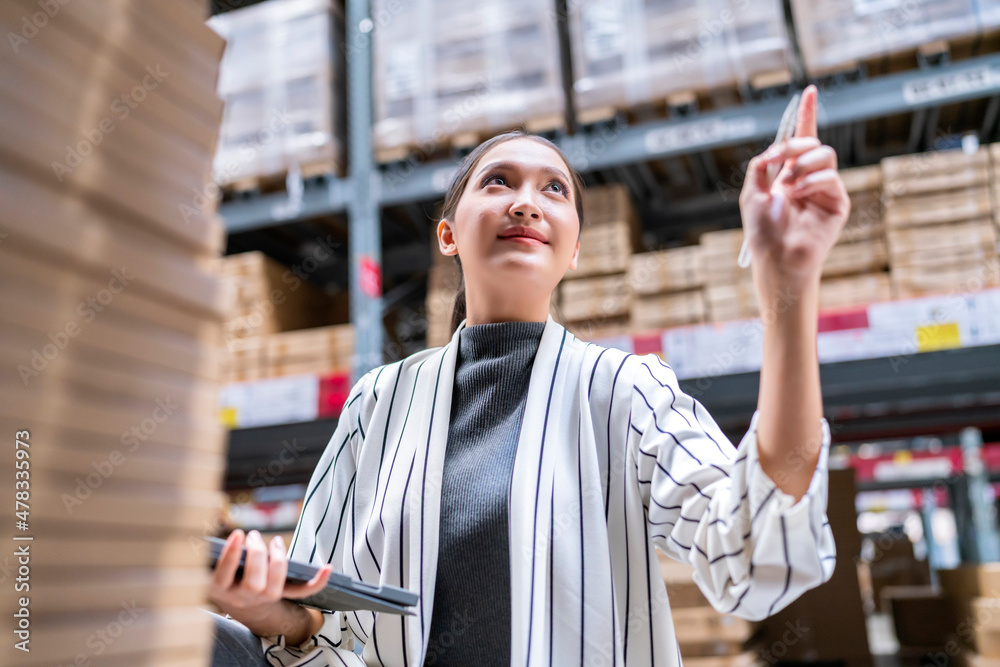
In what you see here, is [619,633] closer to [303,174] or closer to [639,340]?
[639,340]

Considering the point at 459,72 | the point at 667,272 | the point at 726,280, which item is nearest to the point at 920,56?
the point at 726,280

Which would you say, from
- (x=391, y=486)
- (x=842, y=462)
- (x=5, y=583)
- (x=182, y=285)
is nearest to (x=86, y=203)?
(x=182, y=285)

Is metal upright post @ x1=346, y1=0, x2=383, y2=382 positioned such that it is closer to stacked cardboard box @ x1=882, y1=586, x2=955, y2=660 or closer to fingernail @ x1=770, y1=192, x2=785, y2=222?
stacked cardboard box @ x1=882, y1=586, x2=955, y2=660

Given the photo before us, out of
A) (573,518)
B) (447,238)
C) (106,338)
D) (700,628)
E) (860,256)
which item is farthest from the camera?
(860,256)

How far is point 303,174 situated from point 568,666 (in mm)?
3824

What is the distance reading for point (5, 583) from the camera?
422mm

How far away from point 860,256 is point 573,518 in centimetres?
305

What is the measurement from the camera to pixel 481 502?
1.11 meters

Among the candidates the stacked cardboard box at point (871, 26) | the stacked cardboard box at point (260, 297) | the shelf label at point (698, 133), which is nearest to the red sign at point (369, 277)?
the stacked cardboard box at point (260, 297)

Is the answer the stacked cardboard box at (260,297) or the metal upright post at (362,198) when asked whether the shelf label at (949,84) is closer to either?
the metal upright post at (362,198)

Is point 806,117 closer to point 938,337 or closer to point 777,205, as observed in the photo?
point 777,205

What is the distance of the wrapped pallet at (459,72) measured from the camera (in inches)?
155

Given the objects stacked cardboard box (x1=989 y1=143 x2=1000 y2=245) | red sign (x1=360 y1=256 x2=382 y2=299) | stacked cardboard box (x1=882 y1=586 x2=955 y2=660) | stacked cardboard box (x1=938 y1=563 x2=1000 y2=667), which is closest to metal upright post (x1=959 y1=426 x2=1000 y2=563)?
stacked cardboard box (x1=882 y1=586 x2=955 y2=660)

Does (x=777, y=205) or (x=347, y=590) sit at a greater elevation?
(x=777, y=205)
